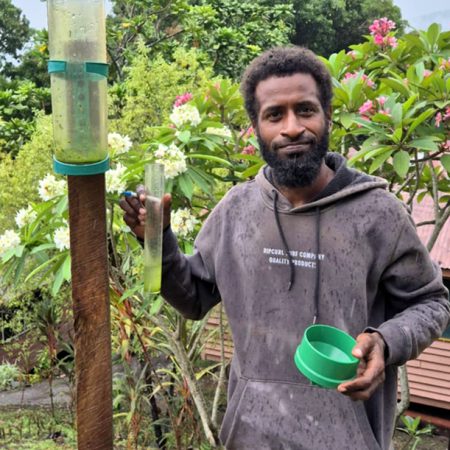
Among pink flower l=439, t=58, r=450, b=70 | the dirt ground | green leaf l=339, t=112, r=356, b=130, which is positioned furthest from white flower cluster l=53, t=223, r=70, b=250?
the dirt ground

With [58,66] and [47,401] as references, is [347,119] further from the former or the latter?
[47,401]

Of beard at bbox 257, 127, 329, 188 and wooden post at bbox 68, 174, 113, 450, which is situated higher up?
beard at bbox 257, 127, 329, 188

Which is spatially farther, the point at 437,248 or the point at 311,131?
the point at 437,248

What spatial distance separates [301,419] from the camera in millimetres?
1552

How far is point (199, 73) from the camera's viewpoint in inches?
185

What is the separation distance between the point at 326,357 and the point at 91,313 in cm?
55

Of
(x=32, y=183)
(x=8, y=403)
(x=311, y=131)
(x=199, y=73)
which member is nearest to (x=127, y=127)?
(x=199, y=73)

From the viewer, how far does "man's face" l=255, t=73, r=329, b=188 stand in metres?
1.57

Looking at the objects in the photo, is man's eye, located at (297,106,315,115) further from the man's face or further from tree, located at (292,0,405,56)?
tree, located at (292,0,405,56)

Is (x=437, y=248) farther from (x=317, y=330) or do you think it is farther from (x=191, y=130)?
(x=317, y=330)

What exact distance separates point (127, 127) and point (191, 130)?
6.05 ft

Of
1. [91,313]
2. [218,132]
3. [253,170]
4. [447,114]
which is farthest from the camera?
[218,132]

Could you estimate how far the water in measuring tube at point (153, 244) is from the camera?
4.83 feet

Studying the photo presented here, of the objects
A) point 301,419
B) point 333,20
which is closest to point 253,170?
point 301,419
